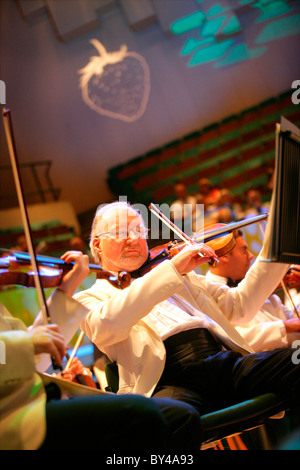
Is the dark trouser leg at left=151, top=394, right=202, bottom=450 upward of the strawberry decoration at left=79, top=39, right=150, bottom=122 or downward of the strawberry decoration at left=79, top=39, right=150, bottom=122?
downward

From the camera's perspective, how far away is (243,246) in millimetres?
2410

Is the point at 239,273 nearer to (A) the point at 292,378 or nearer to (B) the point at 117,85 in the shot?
(A) the point at 292,378

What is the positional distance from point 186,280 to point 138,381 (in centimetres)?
49

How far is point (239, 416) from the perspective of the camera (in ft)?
4.68

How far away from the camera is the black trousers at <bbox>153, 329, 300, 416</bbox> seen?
150 cm

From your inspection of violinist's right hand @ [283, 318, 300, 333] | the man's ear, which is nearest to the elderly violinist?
the man's ear

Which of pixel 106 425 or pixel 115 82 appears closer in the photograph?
pixel 106 425

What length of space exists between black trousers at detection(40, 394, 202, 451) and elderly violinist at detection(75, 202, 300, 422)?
36 centimetres

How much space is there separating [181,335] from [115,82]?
241 inches

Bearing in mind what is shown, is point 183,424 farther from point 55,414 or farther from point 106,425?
point 55,414

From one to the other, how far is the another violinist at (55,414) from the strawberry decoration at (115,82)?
21.2 ft

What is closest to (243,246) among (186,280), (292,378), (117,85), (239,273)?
(239,273)

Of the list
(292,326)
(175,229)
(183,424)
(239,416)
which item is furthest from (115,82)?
(183,424)

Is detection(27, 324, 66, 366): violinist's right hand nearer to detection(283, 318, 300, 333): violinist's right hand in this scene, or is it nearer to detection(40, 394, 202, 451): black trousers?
detection(40, 394, 202, 451): black trousers
